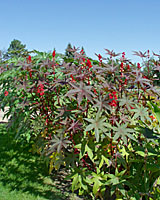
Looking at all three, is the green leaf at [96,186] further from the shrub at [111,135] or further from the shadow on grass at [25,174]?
the shadow on grass at [25,174]

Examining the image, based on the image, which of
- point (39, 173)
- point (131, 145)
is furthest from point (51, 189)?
point (131, 145)

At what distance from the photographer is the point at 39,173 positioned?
331cm

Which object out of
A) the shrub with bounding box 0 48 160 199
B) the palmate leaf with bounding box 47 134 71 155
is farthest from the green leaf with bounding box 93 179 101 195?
the palmate leaf with bounding box 47 134 71 155

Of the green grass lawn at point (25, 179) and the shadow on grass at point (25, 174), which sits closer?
the green grass lawn at point (25, 179)

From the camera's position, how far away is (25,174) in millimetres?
3250

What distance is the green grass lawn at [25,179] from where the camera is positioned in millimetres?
2719

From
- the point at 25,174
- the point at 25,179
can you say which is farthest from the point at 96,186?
the point at 25,174

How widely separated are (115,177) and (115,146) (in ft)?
1.03

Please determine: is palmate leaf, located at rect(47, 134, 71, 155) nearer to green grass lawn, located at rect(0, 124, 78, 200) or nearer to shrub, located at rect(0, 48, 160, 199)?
shrub, located at rect(0, 48, 160, 199)

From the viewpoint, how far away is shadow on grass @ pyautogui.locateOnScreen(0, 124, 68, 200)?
2826mm

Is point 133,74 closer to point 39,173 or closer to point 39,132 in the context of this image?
point 39,132

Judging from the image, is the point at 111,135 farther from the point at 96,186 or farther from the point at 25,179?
the point at 25,179

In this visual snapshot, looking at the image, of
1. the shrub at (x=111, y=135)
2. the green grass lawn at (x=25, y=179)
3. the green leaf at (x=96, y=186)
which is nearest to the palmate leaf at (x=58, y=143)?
the shrub at (x=111, y=135)

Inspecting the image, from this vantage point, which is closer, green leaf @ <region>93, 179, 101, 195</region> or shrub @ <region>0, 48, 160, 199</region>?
shrub @ <region>0, 48, 160, 199</region>
